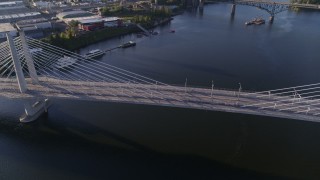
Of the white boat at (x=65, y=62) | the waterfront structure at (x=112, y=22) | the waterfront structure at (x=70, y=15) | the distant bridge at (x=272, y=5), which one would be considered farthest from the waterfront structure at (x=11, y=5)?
the distant bridge at (x=272, y=5)

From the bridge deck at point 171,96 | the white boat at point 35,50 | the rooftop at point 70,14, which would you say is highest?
the rooftop at point 70,14

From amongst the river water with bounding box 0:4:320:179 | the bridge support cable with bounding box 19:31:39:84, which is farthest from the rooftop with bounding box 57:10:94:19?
the bridge support cable with bounding box 19:31:39:84

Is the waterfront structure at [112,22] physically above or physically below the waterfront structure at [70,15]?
below

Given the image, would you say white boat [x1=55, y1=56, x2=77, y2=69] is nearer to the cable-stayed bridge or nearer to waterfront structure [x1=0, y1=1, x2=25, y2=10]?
the cable-stayed bridge

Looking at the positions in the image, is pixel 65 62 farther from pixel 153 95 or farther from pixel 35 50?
pixel 153 95

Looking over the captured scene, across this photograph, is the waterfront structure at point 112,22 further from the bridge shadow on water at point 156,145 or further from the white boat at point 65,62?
the bridge shadow on water at point 156,145

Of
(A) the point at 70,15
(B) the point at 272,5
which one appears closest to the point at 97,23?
(A) the point at 70,15
